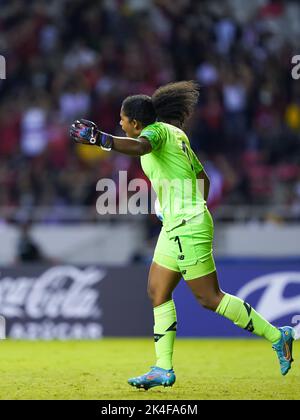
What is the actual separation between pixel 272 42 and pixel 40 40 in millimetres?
3989

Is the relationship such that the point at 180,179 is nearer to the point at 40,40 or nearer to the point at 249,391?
the point at 249,391

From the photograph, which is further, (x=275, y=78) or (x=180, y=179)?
(x=275, y=78)

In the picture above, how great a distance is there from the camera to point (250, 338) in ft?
43.3

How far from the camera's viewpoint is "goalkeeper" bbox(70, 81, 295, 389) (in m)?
7.76

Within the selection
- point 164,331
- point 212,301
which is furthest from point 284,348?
point 164,331

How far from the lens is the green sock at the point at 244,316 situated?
25.6ft

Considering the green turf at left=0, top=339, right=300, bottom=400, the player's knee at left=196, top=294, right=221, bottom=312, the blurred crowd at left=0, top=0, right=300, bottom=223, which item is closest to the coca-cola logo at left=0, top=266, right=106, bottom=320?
the green turf at left=0, top=339, right=300, bottom=400

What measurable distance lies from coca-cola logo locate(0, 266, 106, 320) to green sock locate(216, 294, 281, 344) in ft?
18.8

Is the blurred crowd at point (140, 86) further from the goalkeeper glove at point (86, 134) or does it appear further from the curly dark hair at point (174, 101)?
the goalkeeper glove at point (86, 134)

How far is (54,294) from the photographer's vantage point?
44.3ft

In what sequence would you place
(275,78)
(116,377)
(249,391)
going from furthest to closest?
(275,78) → (116,377) → (249,391)

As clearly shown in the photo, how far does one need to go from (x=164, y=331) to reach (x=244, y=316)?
63cm
